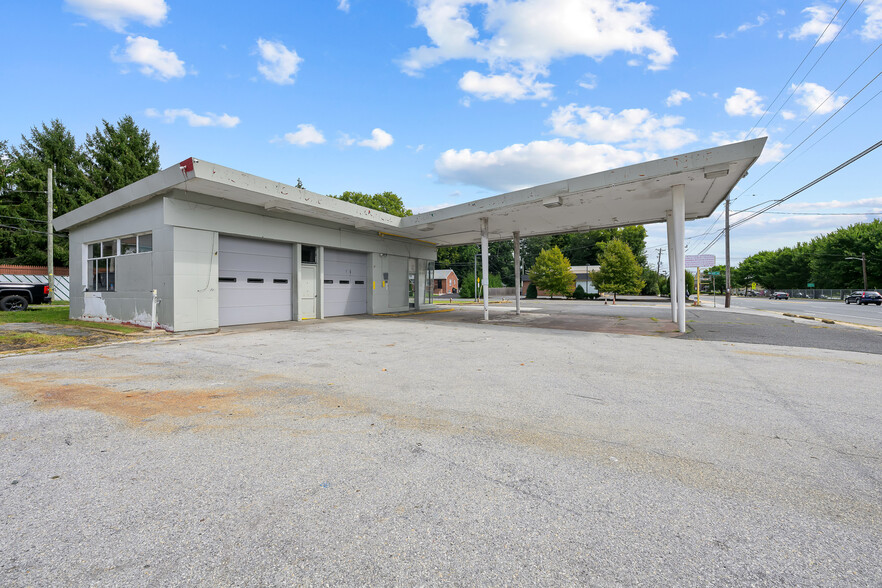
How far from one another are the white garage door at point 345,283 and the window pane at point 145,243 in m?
6.62

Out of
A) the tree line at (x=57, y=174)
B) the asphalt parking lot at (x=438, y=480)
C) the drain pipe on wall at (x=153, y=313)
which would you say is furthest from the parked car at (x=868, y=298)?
the tree line at (x=57, y=174)

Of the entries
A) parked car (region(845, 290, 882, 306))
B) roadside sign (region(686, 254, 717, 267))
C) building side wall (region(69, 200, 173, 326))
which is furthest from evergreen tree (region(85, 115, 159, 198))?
parked car (region(845, 290, 882, 306))

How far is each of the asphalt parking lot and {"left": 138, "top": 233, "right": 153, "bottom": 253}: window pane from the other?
7694 mm

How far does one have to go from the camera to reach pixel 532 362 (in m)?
7.52

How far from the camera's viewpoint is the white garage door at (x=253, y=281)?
13758mm

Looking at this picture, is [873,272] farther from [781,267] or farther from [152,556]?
[152,556]

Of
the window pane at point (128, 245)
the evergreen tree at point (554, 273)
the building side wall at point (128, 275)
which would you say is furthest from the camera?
the evergreen tree at point (554, 273)

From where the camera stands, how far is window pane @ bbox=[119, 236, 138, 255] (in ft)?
43.1

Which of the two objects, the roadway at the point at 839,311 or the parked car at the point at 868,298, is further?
the parked car at the point at 868,298

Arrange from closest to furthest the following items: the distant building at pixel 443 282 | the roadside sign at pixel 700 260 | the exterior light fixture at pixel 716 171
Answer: the exterior light fixture at pixel 716 171 < the roadside sign at pixel 700 260 < the distant building at pixel 443 282

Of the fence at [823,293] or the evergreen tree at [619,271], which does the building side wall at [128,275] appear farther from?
the fence at [823,293]

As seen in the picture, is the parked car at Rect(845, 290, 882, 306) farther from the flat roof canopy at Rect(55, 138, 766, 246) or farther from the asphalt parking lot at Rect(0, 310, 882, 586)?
the asphalt parking lot at Rect(0, 310, 882, 586)

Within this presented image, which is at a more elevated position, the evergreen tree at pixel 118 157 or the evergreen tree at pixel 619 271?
the evergreen tree at pixel 118 157

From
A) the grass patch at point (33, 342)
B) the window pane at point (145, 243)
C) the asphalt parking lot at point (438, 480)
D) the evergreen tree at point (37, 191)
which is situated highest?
the evergreen tree at point (37, 191)
